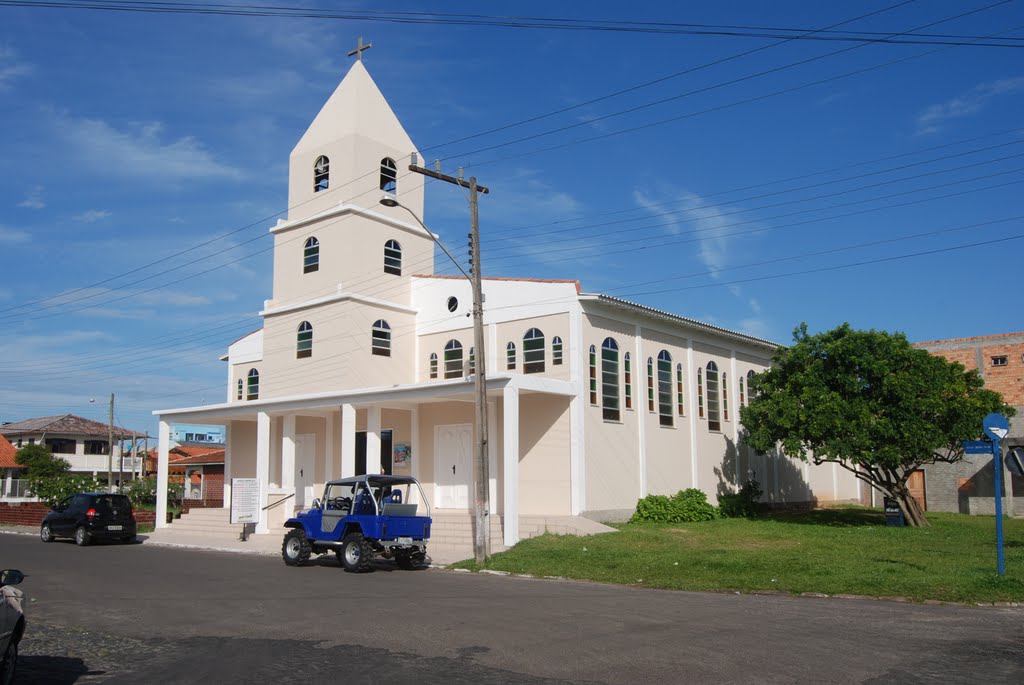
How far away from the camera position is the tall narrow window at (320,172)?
29672mm

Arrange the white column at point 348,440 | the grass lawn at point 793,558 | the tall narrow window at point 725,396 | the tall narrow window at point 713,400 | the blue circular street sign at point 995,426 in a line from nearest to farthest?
the grass lawn at point 793,558 < the blue circular street sign at point 995,426 < the white column at point 348,440 < the tall narrow window at point 713,400 < the tall narrow window at point 725,396

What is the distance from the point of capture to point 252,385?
111ft

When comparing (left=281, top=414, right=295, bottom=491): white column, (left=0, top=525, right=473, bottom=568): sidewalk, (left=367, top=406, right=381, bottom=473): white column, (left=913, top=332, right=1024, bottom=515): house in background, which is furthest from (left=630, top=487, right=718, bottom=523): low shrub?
(left=281, top=414, right=295, bottom=491): white column

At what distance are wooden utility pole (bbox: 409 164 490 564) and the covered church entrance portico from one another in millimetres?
2141

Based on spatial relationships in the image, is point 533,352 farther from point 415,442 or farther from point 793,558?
point 793,558

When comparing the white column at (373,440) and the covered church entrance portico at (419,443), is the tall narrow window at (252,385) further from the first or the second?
the white column at (373,440)

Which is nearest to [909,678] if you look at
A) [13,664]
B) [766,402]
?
[13,664]

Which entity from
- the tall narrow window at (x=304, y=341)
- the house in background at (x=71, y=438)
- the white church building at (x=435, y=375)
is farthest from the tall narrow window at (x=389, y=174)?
the house in background at (x=71, y=438)

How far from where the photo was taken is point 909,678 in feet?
23.1

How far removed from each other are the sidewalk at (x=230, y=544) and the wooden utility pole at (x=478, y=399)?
997mm

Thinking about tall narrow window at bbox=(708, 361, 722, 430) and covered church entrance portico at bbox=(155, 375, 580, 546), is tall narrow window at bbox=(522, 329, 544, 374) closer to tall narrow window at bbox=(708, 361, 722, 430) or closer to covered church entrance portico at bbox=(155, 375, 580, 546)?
covered church entrance portico at bbox=(155, 375, 580, 546)

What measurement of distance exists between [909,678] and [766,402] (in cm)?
1902

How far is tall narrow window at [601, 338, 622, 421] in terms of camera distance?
2472 cm

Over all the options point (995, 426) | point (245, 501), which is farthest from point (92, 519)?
point (995, 426)
